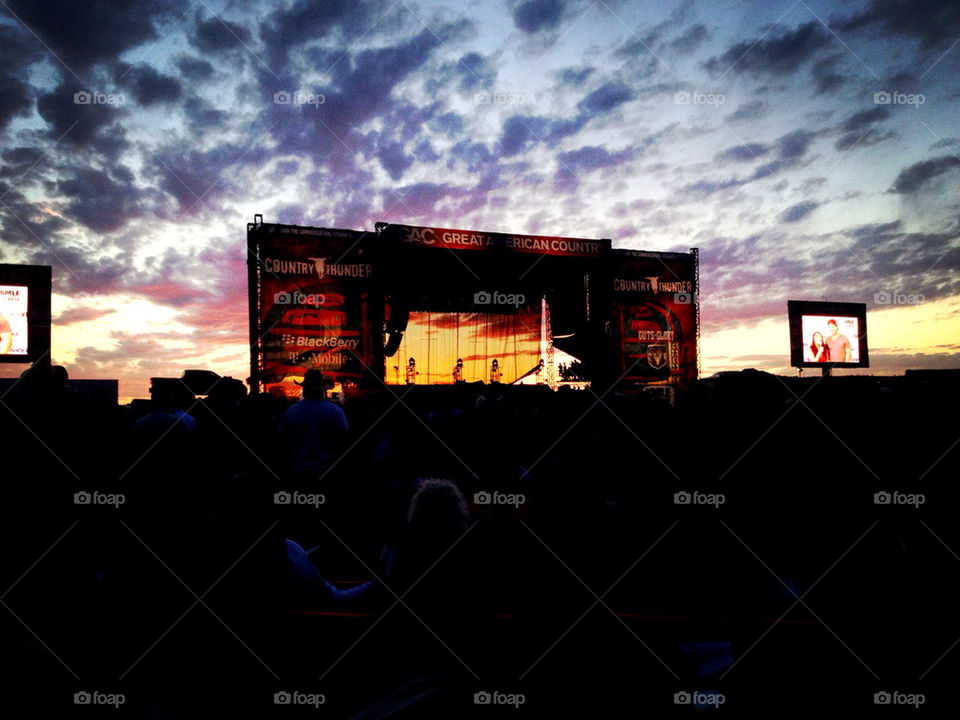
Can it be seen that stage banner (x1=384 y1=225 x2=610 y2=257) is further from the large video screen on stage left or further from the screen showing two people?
the large video screen on stage left

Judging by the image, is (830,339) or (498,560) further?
(830,339)

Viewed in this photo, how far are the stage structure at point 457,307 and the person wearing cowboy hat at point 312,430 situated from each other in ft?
→ 32.8

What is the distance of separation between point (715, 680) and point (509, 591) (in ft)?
2.98

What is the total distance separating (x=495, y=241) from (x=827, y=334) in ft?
31.9

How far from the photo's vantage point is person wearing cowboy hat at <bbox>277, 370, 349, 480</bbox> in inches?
196

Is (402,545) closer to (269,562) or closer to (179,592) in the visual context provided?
(269,562)

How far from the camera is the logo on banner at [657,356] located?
59.1 feet

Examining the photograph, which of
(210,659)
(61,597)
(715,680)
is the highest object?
(61,597)

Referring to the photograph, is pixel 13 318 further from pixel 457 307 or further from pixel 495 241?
pixel 457 307

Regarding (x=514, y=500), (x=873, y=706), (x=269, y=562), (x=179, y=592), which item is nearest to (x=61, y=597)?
(x=179, y=592)

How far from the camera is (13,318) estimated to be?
877 cm

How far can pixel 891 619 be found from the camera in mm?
2762

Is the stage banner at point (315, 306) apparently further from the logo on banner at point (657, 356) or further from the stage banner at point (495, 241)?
the logo on banner at point (657, 356)

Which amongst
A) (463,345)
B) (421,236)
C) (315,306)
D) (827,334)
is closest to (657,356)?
(827,334)
